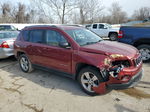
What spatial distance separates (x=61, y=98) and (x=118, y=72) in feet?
4.89

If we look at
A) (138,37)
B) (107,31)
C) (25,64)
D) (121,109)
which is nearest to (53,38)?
(25,64)

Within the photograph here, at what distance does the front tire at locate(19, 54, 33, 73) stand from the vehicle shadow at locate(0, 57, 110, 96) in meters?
0.16

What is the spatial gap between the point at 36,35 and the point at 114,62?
8.92 feet

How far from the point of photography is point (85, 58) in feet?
10.1

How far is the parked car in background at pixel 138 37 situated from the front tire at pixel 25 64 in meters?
3.92

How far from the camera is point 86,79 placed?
3.30 meters

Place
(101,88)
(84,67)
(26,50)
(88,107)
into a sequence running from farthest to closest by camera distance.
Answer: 1. (26,50)
2. (84,67)
3. (101,88)
4. (88,107)

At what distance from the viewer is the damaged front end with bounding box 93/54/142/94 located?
281cm

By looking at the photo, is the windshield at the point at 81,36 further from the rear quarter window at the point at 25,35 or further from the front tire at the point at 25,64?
the front tire at the point at 25,64

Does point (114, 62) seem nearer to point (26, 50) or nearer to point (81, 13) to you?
point (26, 50)

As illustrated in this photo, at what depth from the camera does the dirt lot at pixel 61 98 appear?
283 cm

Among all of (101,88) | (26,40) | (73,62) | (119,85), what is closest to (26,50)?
(26,40)

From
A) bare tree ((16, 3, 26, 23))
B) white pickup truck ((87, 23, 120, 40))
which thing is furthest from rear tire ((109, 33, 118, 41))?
bare tree ((16, 3, 26, 23))

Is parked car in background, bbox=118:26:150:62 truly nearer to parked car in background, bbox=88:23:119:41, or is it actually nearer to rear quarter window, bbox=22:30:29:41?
rear quarter window, bbox=22:30:29:41
